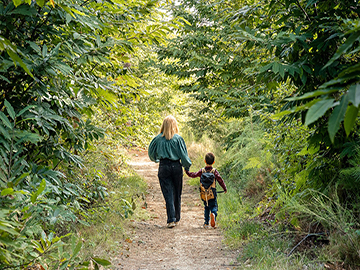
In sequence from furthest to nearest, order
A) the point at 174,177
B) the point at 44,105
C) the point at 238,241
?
the point at 174,177 < the point at 238,241 < the point at 44,105

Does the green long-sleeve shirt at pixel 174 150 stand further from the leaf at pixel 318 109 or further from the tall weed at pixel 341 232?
the leaf at pixel 318 109

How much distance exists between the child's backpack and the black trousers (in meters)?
0.61

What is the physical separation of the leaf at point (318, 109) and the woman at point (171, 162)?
225 inches


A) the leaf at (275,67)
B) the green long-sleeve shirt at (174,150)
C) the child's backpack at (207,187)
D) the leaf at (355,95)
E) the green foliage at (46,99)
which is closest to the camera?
the leaf at (355,95)

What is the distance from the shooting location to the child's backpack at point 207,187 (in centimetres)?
655

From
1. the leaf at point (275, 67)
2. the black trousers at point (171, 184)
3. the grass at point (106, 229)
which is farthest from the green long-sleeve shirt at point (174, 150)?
the leaf at point (275, 67)

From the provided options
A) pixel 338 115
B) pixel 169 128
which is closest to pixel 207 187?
pixel 169 128

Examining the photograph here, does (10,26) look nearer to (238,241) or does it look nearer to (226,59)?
(238,241)

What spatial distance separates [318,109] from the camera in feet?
3.85

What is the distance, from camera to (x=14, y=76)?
3.12m

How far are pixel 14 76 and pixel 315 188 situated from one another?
12.0ft

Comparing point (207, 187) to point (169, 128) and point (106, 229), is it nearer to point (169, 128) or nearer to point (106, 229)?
point (169, 128)

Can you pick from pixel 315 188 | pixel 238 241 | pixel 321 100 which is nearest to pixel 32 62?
pixel 321 100

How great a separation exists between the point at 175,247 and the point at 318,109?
4787 mm
